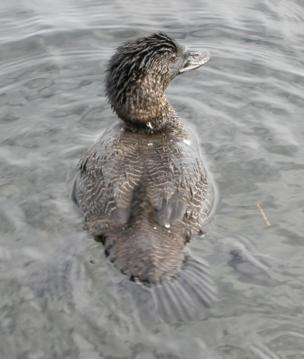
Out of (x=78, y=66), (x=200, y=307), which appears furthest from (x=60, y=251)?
(x=78, y=66)

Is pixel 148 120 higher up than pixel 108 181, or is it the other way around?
pixel 148 120

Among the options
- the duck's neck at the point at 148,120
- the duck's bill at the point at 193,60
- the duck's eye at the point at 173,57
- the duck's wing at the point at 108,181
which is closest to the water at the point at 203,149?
the duck's wing at the point at 108,181

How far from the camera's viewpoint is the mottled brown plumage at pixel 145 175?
6.49 m

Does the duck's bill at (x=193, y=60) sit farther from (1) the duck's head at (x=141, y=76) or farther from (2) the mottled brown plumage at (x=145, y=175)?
(1) the duck's head at (x=141, y=76)

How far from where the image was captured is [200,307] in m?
6.12

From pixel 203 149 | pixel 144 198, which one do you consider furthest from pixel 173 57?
pixel 144 198

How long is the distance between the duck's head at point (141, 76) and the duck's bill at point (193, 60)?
23 cm

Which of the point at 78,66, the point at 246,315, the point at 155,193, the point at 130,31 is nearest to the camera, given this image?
the point at 246,315

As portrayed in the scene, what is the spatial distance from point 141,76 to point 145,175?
1.39 meters

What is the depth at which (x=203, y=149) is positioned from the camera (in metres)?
8.61

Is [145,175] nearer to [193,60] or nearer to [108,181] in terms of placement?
[108,181]

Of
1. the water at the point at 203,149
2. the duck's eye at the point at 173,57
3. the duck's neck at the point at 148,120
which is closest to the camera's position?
the water at the point at 203,149

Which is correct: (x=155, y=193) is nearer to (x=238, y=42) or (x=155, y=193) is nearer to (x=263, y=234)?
(x=263, y=234)

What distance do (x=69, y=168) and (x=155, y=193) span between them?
5.80 ft
